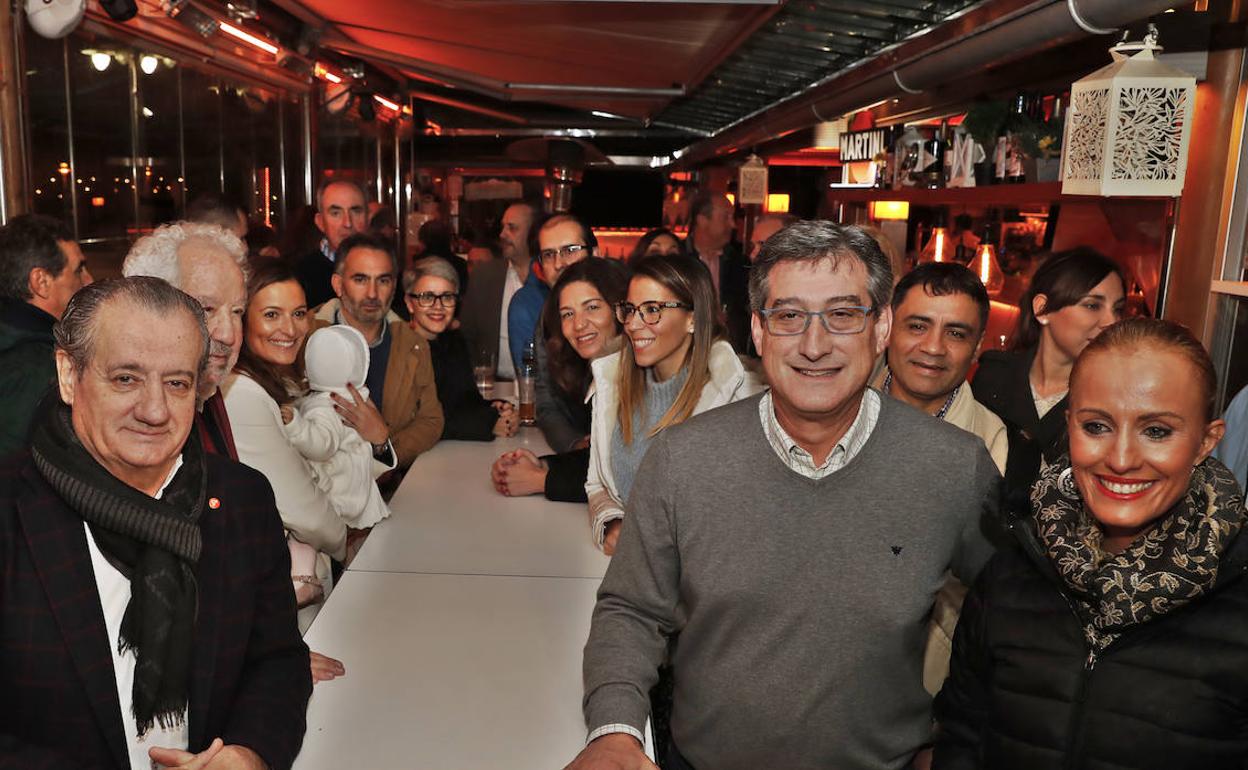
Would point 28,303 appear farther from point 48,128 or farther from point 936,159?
point 936,159

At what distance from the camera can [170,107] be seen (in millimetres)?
6012

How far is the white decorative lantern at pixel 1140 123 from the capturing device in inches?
111

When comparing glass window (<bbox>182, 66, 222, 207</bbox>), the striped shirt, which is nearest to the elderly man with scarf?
the striped shirt

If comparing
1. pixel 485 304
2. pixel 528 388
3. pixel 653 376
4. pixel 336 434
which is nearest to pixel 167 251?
pixel 336 434

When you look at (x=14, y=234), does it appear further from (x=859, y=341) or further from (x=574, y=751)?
(x=859, y=341)

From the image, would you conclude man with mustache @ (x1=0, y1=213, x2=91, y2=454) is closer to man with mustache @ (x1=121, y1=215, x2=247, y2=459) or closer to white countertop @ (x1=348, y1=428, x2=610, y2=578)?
man with mustache @ (x1=121, y1=215, x2=247, y2=459)

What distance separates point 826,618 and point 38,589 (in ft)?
4.23

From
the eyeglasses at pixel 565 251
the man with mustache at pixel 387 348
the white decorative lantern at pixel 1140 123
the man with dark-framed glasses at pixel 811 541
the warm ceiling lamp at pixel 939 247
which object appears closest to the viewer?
the man with dark-framed glasses at pixel 811 541

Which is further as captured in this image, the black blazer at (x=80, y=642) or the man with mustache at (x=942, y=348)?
the man with mustache at (x=942, y=348)

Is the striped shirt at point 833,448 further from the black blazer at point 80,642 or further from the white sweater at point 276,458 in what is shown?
the white sweater at point 276,458

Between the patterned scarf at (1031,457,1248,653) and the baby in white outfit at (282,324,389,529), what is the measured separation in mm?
2113

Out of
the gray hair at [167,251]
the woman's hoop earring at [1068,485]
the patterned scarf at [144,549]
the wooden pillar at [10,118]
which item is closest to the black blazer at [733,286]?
the wooden pillar at [10,118]

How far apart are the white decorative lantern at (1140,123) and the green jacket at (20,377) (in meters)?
2.96

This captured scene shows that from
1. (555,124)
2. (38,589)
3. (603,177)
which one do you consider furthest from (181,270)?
(603,177)
